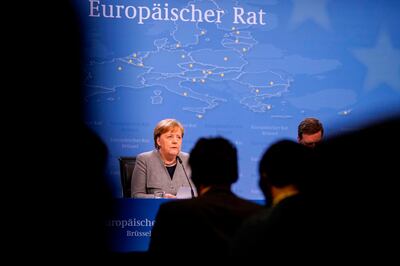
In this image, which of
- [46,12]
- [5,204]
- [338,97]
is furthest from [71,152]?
[338,97]

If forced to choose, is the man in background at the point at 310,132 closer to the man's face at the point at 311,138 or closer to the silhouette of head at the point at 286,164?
the man's face at the point at 311,138

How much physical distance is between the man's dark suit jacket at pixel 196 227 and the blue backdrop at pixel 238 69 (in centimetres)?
312

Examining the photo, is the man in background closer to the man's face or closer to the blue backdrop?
the man's face

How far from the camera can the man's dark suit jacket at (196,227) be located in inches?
84.4

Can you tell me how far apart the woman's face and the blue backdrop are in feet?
2.30

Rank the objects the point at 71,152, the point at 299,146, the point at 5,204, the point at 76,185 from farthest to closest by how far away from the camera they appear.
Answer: the point at 71,152 < the point at 76,185 < the point at 5,204 < the point at 299,146

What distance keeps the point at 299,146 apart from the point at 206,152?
1.14ft

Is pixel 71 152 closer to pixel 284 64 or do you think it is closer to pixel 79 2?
pixel 79 2

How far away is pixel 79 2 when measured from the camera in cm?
529

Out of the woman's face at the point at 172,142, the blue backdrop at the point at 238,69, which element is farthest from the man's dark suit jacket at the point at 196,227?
the blue backdrop at the point at 238,69

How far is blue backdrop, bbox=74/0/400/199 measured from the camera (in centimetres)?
539

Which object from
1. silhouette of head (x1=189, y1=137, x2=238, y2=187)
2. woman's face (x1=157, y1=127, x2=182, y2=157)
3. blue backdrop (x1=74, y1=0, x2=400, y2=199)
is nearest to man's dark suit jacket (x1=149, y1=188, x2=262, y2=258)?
silhouette of head (x1=189, y1=137, x2=238, y2=187)

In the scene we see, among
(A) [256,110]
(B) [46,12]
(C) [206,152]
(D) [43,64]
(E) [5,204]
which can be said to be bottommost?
(E) [5,204]

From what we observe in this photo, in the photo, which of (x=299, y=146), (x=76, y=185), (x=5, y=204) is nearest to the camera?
(x=299, y=146)
